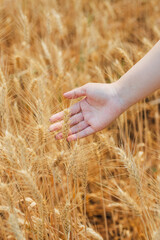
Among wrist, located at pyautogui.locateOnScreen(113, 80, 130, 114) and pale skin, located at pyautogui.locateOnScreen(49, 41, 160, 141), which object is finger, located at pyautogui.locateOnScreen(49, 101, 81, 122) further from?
wrist, located at pyautogui.locateOnScreen(113, 80, 130, 114)

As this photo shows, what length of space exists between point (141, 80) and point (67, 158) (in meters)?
0.43

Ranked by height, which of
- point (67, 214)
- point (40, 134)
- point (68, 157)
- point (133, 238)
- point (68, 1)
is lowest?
point (133, 238)

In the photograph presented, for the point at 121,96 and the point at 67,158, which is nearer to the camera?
the point at 67,158

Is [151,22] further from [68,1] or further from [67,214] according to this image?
[67,214]

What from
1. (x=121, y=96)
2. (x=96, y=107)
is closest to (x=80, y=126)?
(x=96, y=107)

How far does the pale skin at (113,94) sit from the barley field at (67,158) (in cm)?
6

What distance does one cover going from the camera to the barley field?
877mm

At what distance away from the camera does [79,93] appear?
110cm

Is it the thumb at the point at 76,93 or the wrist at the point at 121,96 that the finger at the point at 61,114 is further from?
the wrist at the point at 121,96

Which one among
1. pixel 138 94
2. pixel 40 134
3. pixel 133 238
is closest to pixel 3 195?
pixel 40 134

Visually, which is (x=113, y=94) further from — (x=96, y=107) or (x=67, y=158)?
(x=67, y=158)

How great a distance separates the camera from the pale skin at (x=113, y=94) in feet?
3.47

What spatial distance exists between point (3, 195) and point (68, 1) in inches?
89.9

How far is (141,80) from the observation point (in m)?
1.07
